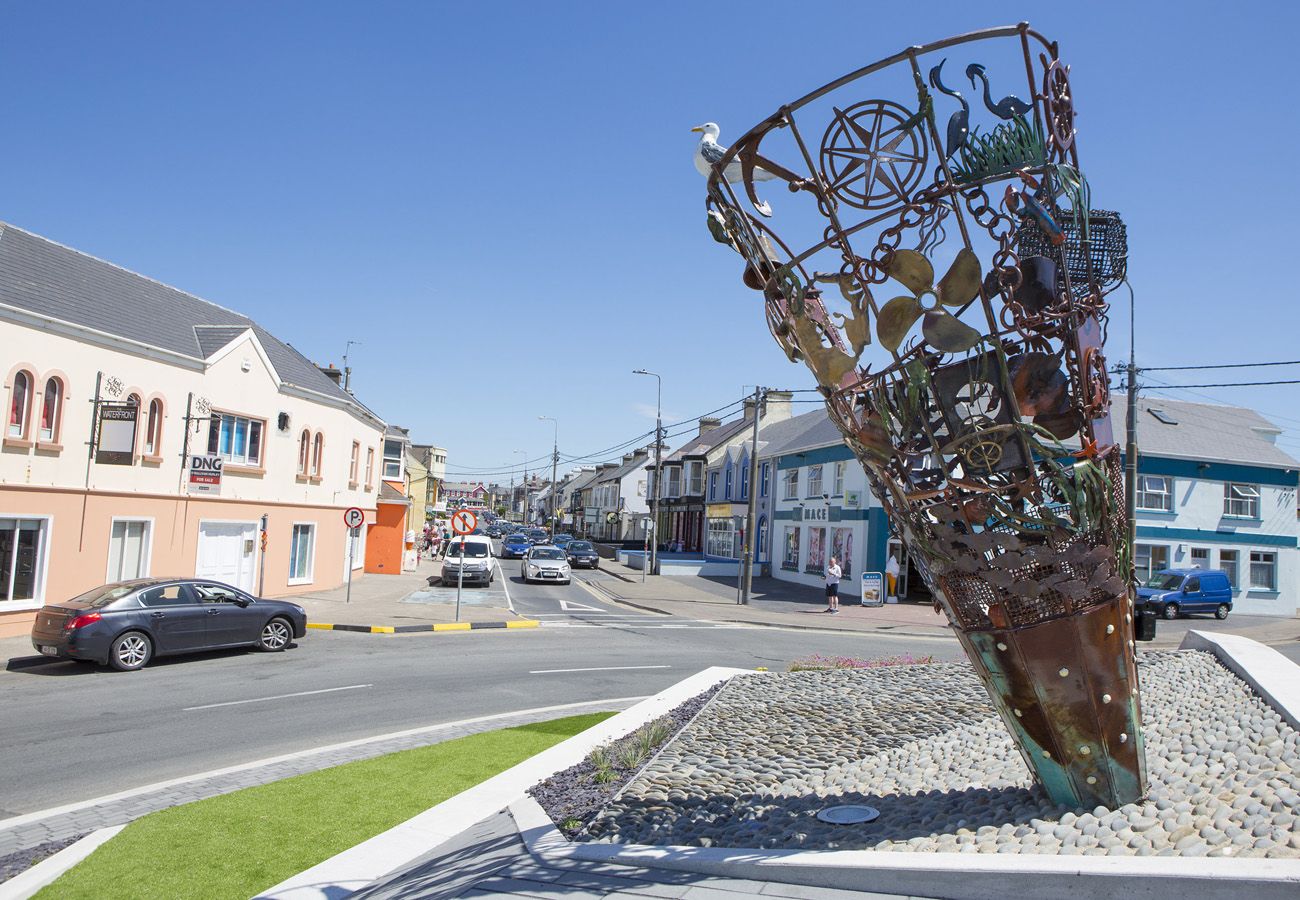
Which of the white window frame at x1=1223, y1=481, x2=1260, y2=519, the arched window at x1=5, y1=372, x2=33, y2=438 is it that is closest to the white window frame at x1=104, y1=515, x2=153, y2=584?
the arched window at x1=5, y1=372, x2=33, y2=438

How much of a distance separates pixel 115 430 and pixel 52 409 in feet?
3.74

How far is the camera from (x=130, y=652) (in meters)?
14.1

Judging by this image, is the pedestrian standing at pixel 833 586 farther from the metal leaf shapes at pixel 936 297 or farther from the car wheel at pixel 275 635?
the metal leaf shapes at pixel 936 297

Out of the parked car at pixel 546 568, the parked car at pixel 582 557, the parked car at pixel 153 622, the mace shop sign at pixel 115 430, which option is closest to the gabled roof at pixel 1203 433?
the parked car at pixel 546 568

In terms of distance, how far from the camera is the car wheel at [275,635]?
16281 mm

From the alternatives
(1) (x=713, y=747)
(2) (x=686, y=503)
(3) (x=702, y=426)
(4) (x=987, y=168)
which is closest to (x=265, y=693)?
(1) (x=713, y=747)

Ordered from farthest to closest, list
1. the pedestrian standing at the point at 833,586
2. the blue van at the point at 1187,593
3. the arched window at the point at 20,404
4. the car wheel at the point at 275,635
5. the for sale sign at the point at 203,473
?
the pedestrian standing at the point at 833,586, the blue van at the point at 1187,593, the for sale sign at the point at 203,473, the arched window at the point at 20,404, the car wheel at the point at 275,635

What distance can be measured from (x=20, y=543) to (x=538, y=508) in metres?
129

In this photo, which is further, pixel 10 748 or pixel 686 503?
pixel 686 503

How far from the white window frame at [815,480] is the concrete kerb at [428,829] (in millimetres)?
28062

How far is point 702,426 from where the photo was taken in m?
64.4

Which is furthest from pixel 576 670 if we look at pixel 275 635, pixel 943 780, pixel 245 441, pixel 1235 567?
pixel 1235 567

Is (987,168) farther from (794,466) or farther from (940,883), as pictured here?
(794,466)

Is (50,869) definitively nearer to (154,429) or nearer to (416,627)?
(416,627)
